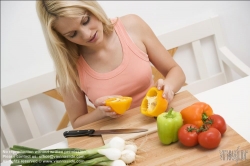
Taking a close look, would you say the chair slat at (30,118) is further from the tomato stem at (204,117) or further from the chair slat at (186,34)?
the tomato stem at (204,117)

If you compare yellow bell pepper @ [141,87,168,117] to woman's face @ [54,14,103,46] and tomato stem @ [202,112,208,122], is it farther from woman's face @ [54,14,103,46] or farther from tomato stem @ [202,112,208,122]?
woman's face @ [54,14,103,46]

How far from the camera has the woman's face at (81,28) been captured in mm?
1226

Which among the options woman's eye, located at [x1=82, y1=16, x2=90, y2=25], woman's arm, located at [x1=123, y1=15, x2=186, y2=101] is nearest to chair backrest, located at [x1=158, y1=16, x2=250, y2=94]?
woman's arm, located at [x1=123, y1=15, x2=186, y2=101]

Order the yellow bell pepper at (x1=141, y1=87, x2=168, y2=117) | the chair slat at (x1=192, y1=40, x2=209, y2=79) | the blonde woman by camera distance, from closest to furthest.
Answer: the yellow bell pepper at (x1=141, y1=87, x2=168, y2=117) → the blonde woman → the chair slat at (x1=192, y1=40, x2=209, y2=79)

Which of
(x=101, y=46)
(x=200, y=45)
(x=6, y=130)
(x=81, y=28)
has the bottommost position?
(x=6, y=130)

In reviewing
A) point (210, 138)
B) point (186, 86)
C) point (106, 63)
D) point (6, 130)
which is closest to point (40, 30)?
point (6, 130)

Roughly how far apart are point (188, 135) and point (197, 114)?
0.29 ft

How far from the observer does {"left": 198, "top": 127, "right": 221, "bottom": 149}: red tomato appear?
0.91 m

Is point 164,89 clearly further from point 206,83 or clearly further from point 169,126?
point 206,83

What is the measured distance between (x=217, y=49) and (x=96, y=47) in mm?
917

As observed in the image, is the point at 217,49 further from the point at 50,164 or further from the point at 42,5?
the point at 50,164

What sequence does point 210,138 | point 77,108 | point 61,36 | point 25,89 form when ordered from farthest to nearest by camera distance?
point 25,89 < point 77,108 < point 61,36 < point 210,138

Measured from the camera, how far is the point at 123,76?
1420 millimetres

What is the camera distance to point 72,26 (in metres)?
1.23
